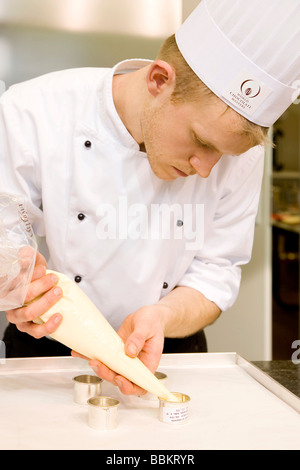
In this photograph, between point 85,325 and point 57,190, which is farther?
point 57,190

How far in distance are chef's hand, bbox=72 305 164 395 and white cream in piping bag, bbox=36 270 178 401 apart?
0.04ft

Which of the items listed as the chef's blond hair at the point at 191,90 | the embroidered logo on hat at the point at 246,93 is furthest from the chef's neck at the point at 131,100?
the embroidered logo on hat at the point at 246,93

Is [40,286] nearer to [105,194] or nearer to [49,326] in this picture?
[49,326]

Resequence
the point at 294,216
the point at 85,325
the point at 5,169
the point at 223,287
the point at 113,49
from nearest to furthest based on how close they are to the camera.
Result: the point at 85,325, the point at 5,169, the point at 223,287, the point at 113,49, the point at 294,216

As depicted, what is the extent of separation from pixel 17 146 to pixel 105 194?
206 millimetres

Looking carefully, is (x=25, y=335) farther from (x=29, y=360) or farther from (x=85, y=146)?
(x=85, y=146)

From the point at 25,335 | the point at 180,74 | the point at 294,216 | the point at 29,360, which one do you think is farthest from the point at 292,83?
the point at 294,216

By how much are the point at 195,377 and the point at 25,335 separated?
0.53m

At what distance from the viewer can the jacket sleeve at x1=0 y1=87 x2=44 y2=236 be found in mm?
1177

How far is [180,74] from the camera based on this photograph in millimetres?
1050

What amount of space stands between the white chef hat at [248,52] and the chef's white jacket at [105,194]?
9.5 inches

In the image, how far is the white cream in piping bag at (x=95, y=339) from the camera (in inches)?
35.7

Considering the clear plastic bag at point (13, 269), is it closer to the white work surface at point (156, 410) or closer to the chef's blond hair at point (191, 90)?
the white work surface at point (156, 410)

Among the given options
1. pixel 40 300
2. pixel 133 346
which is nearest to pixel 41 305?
pixel 40 300
